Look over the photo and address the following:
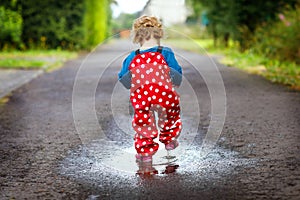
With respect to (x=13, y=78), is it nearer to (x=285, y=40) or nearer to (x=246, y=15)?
(x=285, y=40)

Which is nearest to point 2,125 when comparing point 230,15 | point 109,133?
point 109,133

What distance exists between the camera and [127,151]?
5.79 metres

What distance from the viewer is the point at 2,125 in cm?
750

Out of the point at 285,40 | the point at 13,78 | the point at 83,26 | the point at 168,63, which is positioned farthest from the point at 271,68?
the point at 83,26

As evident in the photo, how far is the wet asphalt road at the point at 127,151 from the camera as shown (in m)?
4.34

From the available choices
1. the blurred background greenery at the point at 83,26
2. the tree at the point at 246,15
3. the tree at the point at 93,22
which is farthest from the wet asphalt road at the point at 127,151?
the tree at the point at 93,22

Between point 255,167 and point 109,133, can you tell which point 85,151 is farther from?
point 255,167

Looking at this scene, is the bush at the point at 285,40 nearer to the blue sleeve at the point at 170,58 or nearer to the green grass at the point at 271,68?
the green grass at the point at 271,68

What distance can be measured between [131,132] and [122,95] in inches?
144

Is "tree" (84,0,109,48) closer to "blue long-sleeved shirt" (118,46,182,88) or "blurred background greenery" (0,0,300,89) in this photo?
"blurred background greenery" (0,0,300,89)

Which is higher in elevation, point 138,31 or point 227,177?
point 138,31

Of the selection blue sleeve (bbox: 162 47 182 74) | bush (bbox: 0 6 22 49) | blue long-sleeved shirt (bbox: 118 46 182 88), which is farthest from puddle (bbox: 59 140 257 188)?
bush (bbox: 0 6 22 49)

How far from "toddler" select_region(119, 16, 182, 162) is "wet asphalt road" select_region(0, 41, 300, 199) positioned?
1.05 feet

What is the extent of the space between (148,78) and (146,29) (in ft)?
1.45
